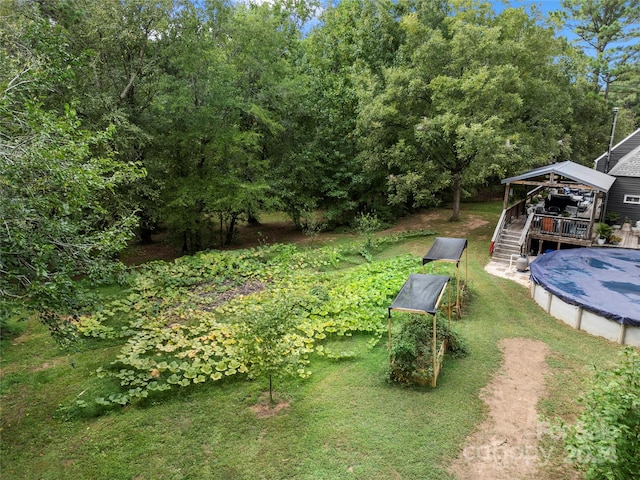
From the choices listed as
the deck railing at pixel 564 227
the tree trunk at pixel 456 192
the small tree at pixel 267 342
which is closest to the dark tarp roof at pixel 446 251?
the small tree at pixel 267 342

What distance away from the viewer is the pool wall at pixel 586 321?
8367 mm

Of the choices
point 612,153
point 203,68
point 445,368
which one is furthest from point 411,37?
point 445,368

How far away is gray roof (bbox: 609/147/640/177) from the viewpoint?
16.9 metres

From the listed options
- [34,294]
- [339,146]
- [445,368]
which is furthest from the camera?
[339,146]

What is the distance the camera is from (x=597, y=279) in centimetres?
1042

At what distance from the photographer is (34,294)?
4.96 m

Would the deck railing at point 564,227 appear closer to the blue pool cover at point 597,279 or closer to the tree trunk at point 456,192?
the blue pool cover at point 597,279

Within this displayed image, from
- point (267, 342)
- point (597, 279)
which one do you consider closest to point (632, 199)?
point (597, 279)

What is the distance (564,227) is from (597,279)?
4257 millimetres

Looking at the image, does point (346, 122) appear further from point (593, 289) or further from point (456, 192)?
point (593, 289)

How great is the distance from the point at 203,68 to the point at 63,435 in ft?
43.9

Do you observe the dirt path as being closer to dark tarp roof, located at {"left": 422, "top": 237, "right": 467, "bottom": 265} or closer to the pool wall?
the pool wall

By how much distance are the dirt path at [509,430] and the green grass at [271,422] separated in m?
0.18

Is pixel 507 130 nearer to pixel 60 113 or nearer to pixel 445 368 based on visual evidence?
pixel 445 368
